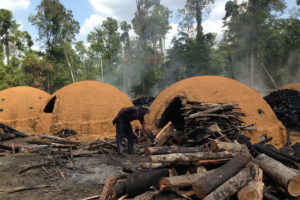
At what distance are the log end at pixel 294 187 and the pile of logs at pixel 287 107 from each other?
11.1m

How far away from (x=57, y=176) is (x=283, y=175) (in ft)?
16.8

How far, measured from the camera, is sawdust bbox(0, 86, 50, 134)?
14.9 m

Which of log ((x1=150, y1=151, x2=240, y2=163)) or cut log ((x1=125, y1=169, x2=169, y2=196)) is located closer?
cut log ((x1=125, y1=169, x2=169, y2=196))

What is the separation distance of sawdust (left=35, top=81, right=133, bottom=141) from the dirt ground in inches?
137

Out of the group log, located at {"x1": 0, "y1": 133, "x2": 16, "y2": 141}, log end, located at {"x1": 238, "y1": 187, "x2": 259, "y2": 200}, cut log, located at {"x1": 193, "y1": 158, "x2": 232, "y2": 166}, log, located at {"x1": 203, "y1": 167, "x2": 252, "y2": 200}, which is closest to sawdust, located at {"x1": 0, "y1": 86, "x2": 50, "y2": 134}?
log, located at {"x1": 0, "y1": 133, "x2": 16, "y2": 141}

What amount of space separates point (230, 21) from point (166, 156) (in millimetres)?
38112

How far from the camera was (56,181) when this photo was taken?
5316mm

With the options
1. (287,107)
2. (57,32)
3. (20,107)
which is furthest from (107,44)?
(287,107)

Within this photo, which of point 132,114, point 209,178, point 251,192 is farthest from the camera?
point 132,114

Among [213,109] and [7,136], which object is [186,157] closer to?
[213,109]

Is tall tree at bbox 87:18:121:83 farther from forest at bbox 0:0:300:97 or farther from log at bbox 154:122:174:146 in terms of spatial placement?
log at bbox 154:122:174:146

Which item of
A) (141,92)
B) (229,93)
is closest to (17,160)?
(229,93)

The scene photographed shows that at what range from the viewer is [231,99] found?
9.05 meters

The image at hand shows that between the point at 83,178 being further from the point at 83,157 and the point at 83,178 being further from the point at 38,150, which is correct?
the point at 38,150
